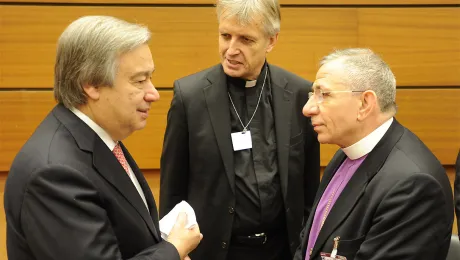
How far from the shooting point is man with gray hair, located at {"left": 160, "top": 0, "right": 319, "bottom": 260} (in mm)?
2779

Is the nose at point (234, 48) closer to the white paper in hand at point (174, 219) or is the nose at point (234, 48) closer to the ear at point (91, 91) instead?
the white paper in hand at point (174, 219)

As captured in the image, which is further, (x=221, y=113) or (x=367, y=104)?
(x=221, y=113)

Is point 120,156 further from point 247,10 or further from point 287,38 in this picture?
point 287,38

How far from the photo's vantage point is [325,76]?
90.0 inches

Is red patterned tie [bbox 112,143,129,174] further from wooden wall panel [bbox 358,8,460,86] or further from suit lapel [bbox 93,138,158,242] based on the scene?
wooden wall panel [bbox 358,8,460,86]

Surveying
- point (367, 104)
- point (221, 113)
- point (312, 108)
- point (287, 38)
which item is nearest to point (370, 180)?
point (367, 104)

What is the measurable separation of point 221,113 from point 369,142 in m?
0.84

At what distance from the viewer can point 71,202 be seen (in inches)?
64.4

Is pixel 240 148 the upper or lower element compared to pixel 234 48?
lower

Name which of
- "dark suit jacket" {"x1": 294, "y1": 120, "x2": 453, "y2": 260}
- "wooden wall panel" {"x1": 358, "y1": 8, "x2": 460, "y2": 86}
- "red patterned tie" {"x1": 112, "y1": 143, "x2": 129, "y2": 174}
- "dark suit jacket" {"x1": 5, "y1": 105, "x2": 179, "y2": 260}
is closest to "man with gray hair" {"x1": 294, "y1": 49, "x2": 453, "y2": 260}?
"dark suit jacket" {"x1": 294, "y1": 120, "x2": 453, "y2": 260}

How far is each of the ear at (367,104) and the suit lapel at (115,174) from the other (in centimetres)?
83

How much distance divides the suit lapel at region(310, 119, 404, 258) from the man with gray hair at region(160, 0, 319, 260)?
60 cm

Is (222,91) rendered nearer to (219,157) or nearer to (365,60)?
(219,157)

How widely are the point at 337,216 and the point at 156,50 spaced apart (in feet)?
7.47
